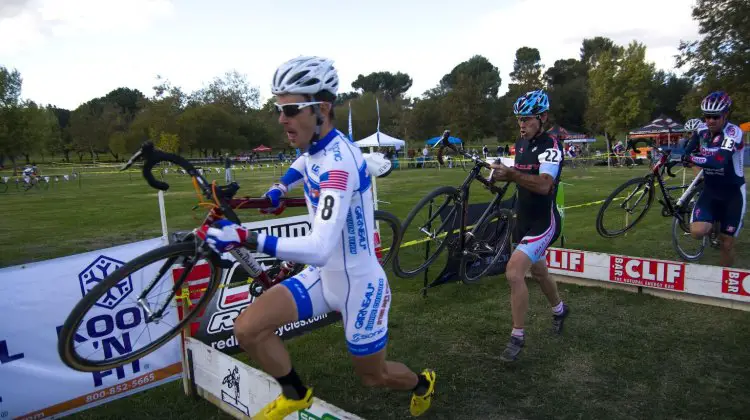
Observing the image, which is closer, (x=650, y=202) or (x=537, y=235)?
(x=537, y=235)

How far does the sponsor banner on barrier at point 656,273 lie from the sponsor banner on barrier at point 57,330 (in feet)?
19.6

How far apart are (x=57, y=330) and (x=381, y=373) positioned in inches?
114

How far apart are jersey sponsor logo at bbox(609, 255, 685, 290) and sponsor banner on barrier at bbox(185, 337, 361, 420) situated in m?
5.63

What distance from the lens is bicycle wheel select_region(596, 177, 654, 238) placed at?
9273mm

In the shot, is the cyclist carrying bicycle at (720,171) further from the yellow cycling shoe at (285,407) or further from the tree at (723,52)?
the tree at (723,52)

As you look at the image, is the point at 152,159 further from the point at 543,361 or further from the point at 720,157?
the point at 720,157

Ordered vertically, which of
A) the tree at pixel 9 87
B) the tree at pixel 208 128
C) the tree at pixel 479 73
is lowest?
the tree at pixel 208 128

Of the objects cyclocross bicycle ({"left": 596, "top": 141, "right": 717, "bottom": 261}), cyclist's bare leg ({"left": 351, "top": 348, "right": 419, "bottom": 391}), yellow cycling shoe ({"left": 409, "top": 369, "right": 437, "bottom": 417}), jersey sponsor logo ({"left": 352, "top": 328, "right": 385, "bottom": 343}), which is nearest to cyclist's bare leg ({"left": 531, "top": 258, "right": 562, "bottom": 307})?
yellow cycling shoe ({"left": 409, "top": 369, "right": 437, "bottom": 417})

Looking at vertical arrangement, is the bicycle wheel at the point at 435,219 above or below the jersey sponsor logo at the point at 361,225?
below

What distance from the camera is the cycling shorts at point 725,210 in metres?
7.60

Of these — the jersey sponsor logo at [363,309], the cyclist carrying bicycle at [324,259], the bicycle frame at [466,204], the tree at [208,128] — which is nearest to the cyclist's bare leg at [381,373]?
the cyclist carrying bicycle at [324,259]

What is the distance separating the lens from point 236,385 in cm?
407

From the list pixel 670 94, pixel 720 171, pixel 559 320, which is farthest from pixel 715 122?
pixel 670 94

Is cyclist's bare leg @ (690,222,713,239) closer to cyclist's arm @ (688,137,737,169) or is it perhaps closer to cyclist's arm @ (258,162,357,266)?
cyclist's arm @ (688,137,737,169)
